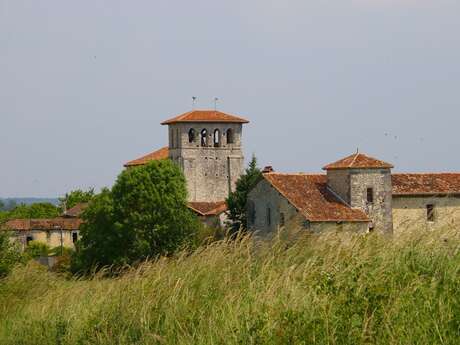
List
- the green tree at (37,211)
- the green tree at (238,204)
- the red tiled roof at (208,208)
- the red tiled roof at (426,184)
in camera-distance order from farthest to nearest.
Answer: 1. the green tree at (37,211)
2. the red tiled roof at (208,208)
3. the green tree at (238,204)
4. the red tiled roof at (426,184)

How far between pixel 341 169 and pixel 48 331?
3338 cm

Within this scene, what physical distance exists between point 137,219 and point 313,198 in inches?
410

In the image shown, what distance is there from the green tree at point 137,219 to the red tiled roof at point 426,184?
31.0 ft

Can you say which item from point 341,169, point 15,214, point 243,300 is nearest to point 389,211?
point 341,169

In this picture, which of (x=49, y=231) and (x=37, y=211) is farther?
(x=37, y=211)

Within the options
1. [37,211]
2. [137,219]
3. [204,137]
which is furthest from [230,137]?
[37,211]

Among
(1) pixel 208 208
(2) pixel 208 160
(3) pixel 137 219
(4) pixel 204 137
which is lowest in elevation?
(3) pixel 137 219

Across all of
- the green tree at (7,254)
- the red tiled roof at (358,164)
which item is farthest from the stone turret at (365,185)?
the green tree at (7,254)

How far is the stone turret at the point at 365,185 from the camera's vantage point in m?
47.9

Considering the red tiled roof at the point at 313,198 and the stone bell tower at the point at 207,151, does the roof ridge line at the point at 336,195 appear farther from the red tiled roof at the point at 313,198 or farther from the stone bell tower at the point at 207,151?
the stone bell tower at the point at 207,151

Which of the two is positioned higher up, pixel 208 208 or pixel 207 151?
pixel 207 151

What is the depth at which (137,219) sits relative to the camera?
176 ft

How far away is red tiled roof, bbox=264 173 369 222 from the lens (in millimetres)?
45281

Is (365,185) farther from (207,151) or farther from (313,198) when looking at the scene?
(207,151)
